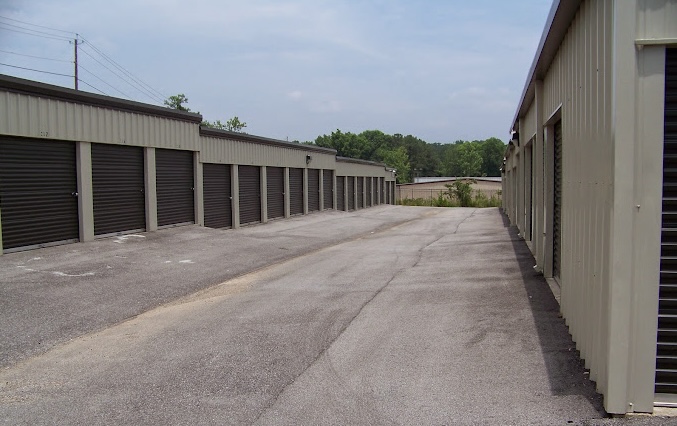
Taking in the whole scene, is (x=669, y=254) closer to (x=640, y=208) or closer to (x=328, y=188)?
(x=640, y=208)

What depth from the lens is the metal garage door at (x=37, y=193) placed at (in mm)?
12492

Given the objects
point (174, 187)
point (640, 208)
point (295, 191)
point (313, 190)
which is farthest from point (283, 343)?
point (313, 190)

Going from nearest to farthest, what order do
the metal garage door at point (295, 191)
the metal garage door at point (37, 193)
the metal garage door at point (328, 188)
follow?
the metal garage door at point (37, 193) < the metal garage door at point (295, 191) < the metal garage door at point (328, 188)

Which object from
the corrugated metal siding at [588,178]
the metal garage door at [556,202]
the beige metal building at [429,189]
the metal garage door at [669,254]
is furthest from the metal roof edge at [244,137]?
the beige metal building at [429,189]

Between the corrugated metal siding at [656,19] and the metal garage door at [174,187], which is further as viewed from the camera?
the metal garage door at [174,187]

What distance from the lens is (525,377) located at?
5.60 meters

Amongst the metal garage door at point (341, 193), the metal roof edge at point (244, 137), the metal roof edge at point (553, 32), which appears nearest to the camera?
the metal roof edge at point (553, 32)

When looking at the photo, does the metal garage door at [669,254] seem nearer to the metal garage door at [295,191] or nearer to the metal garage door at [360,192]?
the metal garage door at [295,191]

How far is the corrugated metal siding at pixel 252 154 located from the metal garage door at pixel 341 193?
4709 mm

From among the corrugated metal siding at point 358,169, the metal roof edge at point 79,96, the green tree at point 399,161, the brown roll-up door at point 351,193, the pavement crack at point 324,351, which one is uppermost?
the green tree at point 399,161

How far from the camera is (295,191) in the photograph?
30344 mm

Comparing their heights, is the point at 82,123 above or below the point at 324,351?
above

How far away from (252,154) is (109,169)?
9.74 m

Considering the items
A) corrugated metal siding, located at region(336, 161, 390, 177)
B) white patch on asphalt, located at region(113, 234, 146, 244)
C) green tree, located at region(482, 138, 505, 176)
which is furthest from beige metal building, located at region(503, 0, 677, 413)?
green tree, located at region(482, 138, 505, 176)
